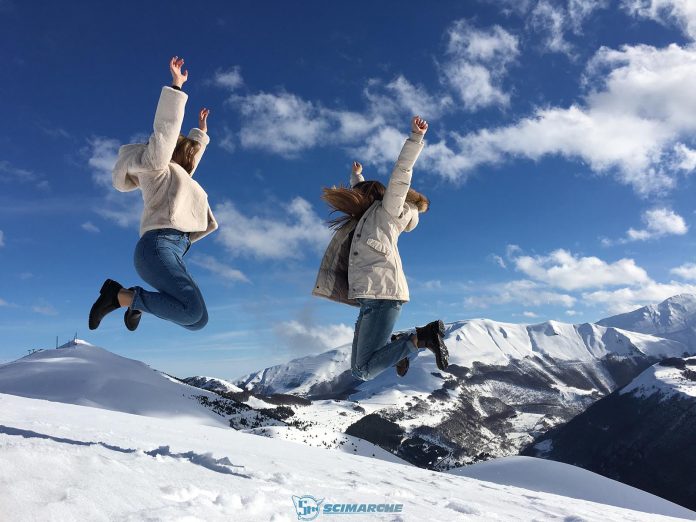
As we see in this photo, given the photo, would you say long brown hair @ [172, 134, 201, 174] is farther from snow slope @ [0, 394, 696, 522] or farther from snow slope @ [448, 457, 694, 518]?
snow slope @ [448, 457, 694, 518]

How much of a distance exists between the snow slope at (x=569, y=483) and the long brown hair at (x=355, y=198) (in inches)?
414

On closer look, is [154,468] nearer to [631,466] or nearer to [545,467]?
[545,467]

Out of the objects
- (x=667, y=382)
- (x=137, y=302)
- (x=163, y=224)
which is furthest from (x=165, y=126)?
(x=667, y=382)

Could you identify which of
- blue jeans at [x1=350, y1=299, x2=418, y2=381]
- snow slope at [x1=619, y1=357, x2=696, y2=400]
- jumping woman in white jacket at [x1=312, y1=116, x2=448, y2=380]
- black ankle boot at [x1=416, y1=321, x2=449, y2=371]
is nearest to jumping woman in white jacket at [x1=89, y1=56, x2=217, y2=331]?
jumping woman in white jacket at [x1=312, y1=116, x2=448, y2=380]

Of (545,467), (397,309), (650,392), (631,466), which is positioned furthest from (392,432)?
(397,309)

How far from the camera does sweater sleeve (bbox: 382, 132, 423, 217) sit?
4918 mm

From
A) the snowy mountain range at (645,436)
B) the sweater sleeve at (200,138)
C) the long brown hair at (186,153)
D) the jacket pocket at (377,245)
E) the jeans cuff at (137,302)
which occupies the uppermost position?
the sweater sleeve at (200,138)

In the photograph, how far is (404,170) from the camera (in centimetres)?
494

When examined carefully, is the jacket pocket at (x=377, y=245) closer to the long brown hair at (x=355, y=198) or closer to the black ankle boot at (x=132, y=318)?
the long brown hair at (x=355, y=198)

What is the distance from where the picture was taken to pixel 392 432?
249 ft

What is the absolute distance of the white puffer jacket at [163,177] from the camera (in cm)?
438

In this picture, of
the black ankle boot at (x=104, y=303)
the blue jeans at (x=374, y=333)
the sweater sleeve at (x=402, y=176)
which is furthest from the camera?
the blue jeans at (x=374, y=333)

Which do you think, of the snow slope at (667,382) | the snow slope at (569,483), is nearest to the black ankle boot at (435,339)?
the snow slope at (569,483)

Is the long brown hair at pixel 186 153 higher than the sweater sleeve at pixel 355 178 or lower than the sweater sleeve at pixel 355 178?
lower
